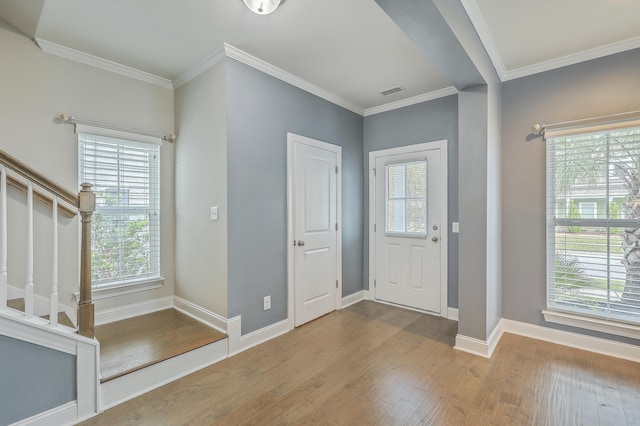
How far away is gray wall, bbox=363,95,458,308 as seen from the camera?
10.9 feet

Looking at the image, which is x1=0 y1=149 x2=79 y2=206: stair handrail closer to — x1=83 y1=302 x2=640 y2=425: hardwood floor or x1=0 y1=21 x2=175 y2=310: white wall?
x1=0 y1=21 x2=175 y2=310: white wall

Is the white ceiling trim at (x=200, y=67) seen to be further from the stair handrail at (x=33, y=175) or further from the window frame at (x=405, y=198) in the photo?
the window frame at (x=405, y=198)

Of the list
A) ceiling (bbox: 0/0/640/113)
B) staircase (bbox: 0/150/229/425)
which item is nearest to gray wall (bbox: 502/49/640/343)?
ceiling (bbox: 0/0/640/113)

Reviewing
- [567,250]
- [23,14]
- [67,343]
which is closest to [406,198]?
[567,250]

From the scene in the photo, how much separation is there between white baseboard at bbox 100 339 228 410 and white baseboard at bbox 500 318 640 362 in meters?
2.74

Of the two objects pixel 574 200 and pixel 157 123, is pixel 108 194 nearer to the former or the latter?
pixel 157 123

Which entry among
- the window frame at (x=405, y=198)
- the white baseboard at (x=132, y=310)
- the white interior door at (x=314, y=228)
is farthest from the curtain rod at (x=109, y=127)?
the window frame at (x=405, y=198)

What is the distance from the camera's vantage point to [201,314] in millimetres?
2826

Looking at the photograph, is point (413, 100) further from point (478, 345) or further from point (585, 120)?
point (478, 345)

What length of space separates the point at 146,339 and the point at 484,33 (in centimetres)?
361

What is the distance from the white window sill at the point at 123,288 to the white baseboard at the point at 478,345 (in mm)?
2992

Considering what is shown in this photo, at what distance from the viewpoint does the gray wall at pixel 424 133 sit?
10.9ft

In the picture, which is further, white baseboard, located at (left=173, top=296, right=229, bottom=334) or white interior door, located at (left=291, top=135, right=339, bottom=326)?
white interior door, located at (left=291, top=135, right=339, bottom=326)

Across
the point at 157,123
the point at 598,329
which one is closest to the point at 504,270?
the point at 598,329
